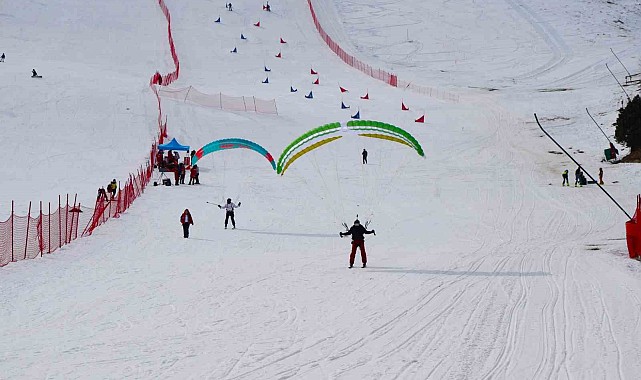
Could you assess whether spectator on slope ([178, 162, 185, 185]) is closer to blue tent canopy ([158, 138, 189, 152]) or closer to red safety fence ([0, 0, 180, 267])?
red safety fence ([0, 0, 180, 267])

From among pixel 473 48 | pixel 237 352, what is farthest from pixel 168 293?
pixel 473 48

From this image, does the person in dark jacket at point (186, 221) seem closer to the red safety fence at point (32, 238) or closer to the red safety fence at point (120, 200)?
the red safety fence at point (120, 200)

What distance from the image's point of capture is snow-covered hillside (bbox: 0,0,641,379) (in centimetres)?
995

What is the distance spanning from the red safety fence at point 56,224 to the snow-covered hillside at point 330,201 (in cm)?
50

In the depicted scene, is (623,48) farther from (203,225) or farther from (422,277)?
(422,277)

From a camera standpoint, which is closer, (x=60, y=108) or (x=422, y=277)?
(x=422, y=277)

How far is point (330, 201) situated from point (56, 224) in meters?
11.7

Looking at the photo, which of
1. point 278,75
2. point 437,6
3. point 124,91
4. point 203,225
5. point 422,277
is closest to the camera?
point 422,277

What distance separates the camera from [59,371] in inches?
344

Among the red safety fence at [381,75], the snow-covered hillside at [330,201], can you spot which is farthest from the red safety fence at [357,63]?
the snow-covered hillside at [330,201]

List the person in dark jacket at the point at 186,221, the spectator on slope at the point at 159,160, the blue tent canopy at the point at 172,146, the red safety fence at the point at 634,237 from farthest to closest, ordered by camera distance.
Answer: the blue tent canopy at the point at 172,146
the spectator on slope at the point at 159,160
the person in dark jacket at the point at 186,221
the red safety fence at the point at 634,237

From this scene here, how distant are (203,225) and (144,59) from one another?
38.4 metres

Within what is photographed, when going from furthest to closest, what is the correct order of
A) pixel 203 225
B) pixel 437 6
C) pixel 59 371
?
pixel 437 6
pixel 203 225
pixel 59 371

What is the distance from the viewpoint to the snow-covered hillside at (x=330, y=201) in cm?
995
